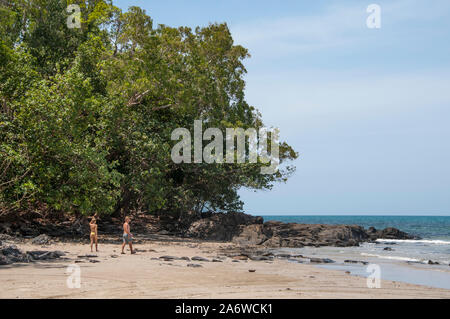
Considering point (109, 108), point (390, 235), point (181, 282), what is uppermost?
point (109, 108)

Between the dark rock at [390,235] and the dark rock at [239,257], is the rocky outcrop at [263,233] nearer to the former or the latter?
the dark rock at [390,235]

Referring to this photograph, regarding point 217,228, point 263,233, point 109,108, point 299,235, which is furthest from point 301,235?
point 109,108

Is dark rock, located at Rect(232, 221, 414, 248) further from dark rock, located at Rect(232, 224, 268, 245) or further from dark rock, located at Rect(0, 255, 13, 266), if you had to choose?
dark rock, located at Rect(0, 255, 13, 266)

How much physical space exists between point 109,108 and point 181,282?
51.2 feet

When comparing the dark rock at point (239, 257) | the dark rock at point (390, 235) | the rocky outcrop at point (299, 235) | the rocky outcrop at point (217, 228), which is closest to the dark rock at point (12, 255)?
the dark rock at point (239, 257)

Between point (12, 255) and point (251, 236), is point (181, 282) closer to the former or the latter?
point (12, 255)

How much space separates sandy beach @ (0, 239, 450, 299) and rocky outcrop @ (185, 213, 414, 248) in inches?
617

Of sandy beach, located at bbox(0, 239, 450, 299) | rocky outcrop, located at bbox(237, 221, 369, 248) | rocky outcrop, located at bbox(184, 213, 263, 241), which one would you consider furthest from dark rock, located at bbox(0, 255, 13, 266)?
rocky outcrop, located at bbox(184, 213, 263, 241)

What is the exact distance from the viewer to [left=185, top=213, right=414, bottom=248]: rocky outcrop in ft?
114

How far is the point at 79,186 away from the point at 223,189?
1804cm

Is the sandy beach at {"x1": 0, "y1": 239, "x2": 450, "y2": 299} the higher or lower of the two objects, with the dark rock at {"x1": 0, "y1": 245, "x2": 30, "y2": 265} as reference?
lower

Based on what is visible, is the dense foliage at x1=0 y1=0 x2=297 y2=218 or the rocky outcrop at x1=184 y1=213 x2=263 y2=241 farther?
the rocky outcrop at x1=184 y1=213 x2=263 y2=241

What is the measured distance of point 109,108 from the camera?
87.2 feet

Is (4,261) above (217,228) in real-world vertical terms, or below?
above
